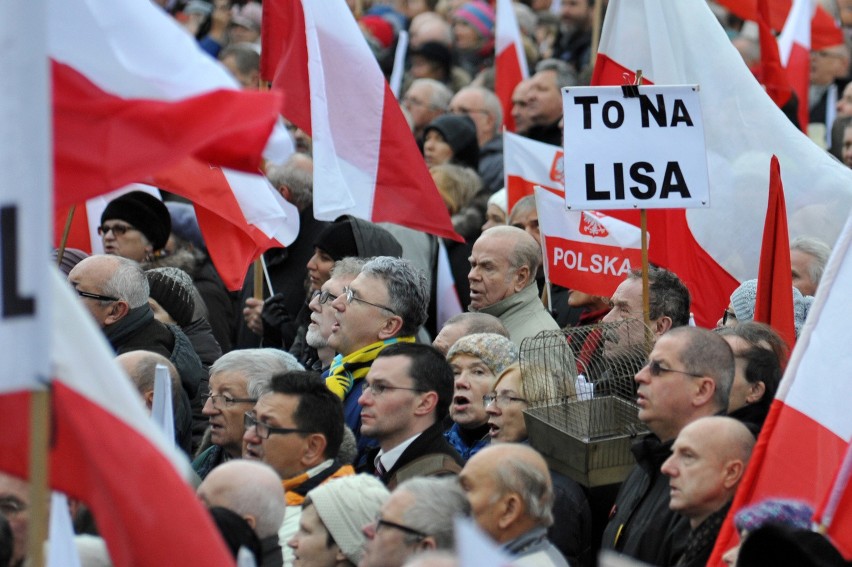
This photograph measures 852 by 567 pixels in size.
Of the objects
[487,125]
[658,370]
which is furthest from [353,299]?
[487,125]

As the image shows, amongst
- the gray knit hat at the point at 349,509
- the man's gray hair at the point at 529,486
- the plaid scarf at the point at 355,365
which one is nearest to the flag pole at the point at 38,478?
the gray knit hat at the point at 349,509

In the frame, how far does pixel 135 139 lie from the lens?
4941 millimetres

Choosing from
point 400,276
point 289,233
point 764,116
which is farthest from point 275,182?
point 764,116

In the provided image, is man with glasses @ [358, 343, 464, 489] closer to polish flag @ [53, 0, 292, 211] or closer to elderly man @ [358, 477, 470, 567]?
elderly man @ [358, 477, 470, 567]

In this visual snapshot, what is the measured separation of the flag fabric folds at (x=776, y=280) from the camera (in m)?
7.27

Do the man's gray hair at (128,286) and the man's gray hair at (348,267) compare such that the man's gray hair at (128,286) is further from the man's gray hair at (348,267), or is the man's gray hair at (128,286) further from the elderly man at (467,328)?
the elderly man at (467,328)

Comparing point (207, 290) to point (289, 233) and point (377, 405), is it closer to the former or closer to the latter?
point (289, 233)

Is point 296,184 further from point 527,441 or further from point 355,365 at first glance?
point 527,441

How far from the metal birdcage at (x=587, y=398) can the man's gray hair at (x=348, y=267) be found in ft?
3.30

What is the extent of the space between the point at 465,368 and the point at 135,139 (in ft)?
9.01

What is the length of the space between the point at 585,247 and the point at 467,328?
3.36 ft

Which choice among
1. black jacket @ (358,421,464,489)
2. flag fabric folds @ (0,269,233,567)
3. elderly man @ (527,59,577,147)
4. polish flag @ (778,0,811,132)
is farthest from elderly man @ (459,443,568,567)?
polish flag @ (778,0,811,132)

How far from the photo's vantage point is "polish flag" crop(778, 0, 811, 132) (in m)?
12.0

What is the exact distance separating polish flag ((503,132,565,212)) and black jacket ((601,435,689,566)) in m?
4.02
